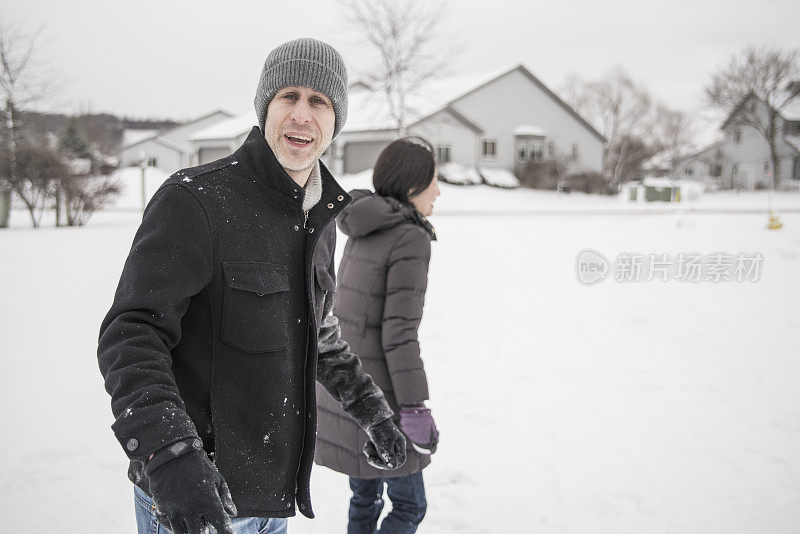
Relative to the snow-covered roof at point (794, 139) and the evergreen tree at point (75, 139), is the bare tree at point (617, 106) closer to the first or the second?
the snow-covered roof at point (794, 139)

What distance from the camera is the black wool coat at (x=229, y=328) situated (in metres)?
1.27

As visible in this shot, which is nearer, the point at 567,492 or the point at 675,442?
the point at 567,492

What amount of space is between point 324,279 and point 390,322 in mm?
701

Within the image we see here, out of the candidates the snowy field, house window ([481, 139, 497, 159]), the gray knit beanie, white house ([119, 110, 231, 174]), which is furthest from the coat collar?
white house ([119, 110, 231, 174])

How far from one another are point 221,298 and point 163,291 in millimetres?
174

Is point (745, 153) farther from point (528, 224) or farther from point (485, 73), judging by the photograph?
point (528, 224)

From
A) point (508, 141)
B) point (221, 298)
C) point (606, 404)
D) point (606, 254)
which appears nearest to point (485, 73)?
point (508, 141)

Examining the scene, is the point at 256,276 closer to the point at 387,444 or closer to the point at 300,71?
the point at 300,71

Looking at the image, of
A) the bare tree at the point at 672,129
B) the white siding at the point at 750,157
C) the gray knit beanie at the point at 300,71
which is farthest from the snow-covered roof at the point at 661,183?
the gray knit beanie at the point at 300,71

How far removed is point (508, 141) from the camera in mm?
34656

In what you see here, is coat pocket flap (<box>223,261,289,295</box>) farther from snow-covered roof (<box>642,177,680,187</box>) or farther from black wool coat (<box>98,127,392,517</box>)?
snow-covered roof (<box>642,177,680,187</box>)

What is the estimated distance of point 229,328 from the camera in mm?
1488

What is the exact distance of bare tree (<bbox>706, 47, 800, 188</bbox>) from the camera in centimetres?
3572

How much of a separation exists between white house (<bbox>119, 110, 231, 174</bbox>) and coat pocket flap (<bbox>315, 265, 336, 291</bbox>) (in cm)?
5042
